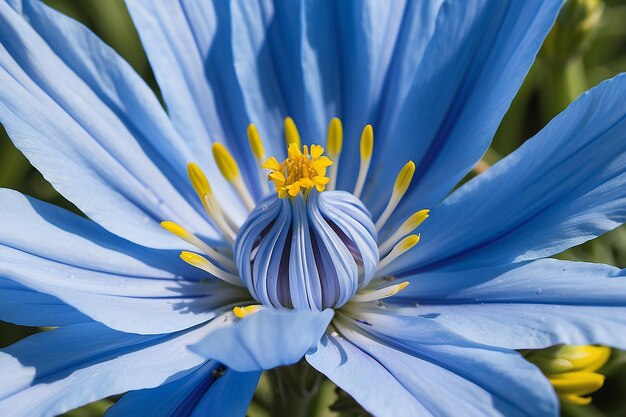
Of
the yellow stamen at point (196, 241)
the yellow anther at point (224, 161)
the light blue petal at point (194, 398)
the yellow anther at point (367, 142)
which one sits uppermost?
the yellow anther at point (367, 142)

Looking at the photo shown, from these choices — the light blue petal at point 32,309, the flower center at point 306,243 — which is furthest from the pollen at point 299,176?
the light blue petal at point 32,309

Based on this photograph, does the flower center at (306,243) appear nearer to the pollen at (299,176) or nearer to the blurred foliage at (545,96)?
the pollen at (299,176)

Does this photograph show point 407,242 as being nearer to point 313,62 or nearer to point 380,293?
point 380,293

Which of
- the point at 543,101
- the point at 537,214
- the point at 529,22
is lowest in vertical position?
the point at 537,214

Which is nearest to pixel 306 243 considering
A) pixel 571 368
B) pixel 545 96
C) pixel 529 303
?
pixel 529 303

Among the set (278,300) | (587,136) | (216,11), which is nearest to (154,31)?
(216,11)

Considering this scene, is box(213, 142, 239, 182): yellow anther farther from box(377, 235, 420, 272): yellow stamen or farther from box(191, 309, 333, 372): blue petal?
box(191, 309, 333, 372): blue petal

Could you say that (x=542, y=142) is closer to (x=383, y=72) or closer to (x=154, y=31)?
(x=383, y=72)
